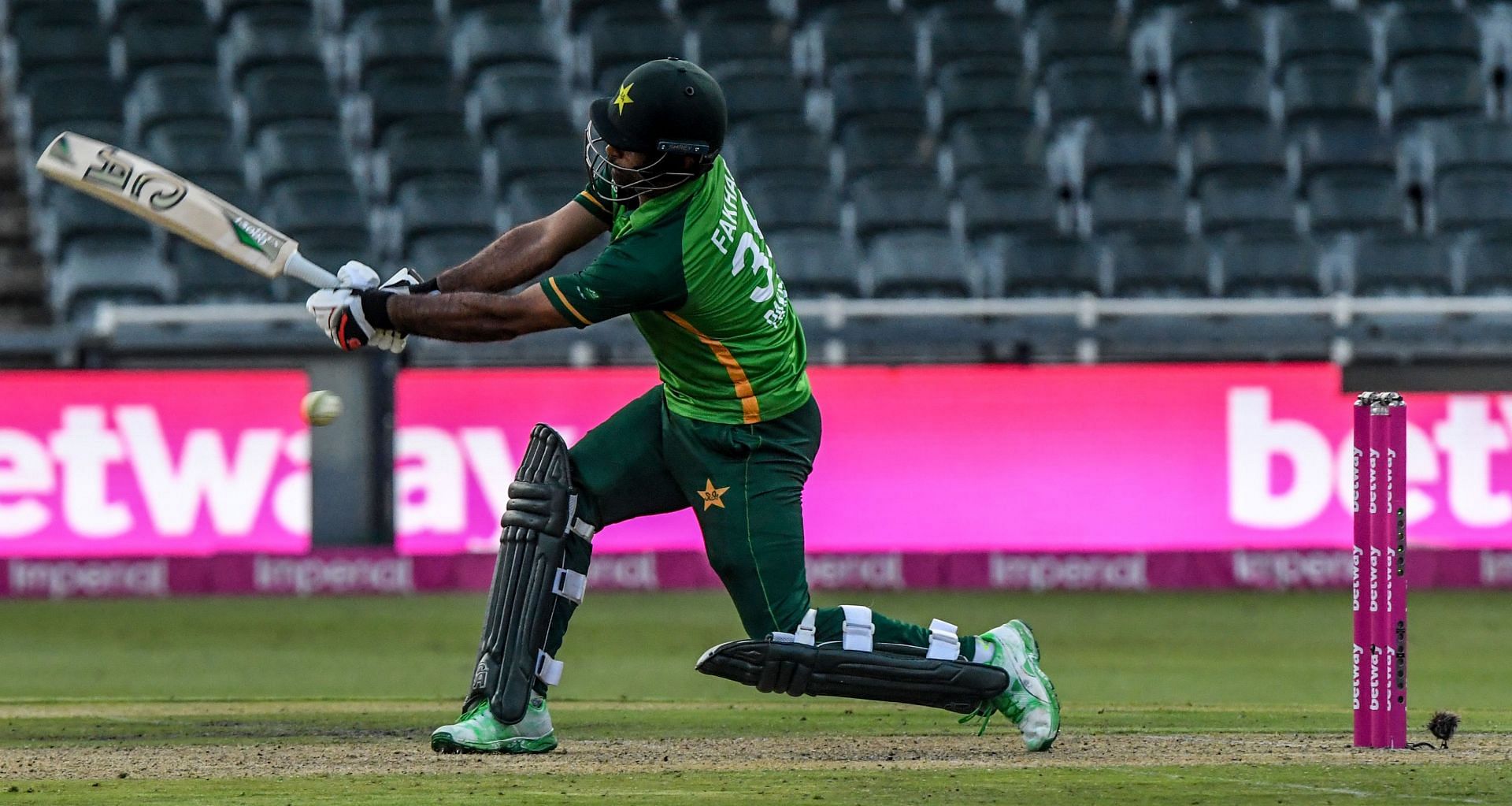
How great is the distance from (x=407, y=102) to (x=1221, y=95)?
17.9 ft

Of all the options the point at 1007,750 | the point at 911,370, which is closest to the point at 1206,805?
the point at 1007,750

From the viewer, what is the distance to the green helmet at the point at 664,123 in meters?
5.41

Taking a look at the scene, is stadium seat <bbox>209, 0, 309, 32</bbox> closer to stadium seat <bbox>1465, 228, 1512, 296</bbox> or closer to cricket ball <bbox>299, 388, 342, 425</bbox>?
stadium seat <bbox>1465, 228, 1512, 296</bbox>

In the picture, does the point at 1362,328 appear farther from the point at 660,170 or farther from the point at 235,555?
the point at 660,170

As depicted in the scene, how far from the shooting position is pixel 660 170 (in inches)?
215

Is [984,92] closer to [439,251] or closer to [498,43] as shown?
[498,43]

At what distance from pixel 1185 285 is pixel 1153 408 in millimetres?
1783

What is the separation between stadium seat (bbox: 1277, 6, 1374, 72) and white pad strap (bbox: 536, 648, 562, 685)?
33.3 ft

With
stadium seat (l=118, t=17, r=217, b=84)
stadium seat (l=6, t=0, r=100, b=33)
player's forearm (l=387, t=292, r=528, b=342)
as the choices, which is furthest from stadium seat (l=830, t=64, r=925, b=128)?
player's forearm (l=387, t=292, r=528, b=342)

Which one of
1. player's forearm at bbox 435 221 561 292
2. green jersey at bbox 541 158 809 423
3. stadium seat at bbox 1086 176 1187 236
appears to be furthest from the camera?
stadium seat at bbox 1086 176 1187 236

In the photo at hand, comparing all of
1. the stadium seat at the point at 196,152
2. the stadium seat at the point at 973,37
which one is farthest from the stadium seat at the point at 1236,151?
the stadium seat at the point at 196,152

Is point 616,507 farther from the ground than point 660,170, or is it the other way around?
point 660,170

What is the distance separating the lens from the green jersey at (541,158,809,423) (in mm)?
5297

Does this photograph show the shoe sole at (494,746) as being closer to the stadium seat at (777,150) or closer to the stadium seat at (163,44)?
the stadium seat at (777,150)
